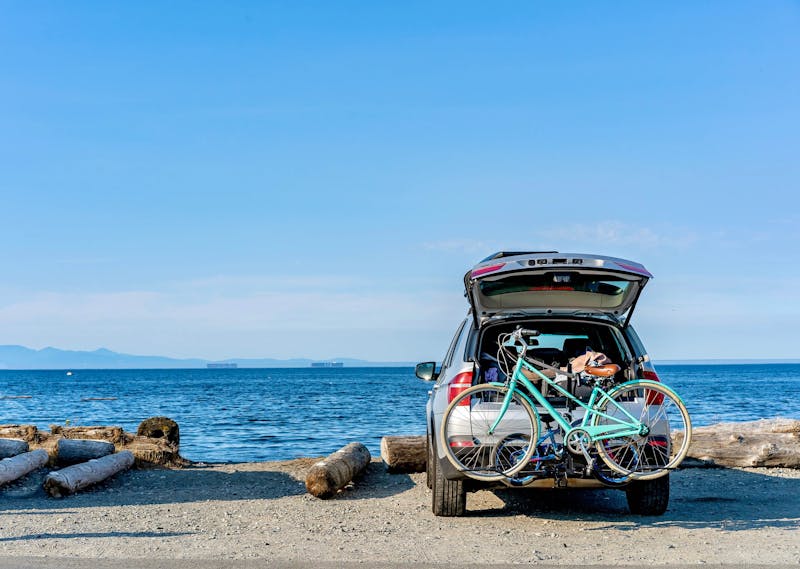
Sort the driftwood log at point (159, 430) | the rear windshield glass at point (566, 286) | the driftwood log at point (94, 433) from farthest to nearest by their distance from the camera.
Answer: the driftwood log at point (159, 430), the driftwood log at point (94, 433), the rear windshield glass at point (566, 286)

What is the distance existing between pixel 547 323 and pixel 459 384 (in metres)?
1.31

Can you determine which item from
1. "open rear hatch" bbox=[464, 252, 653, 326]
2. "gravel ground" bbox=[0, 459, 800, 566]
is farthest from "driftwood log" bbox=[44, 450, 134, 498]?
"open rear hatch" bbox=[464, 252, 653, 326]

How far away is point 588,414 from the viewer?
7.57 m

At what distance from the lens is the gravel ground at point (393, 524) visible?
688 centimetres

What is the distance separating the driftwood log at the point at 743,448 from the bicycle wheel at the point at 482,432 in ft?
19.0

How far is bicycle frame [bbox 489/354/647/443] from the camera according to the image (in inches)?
296

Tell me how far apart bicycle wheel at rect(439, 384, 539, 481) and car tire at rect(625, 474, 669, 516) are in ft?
4.65

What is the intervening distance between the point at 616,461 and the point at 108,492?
265 inches

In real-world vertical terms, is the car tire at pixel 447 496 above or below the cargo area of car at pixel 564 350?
below

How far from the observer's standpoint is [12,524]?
330 inches

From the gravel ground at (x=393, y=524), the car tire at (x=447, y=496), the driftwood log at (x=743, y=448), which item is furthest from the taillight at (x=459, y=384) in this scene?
the driftwood log at (x=743, y=448)

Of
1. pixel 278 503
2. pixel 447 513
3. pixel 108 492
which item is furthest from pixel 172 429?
pixel 447 513

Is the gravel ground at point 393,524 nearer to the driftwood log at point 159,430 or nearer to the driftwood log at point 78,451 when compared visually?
the driftwood log at point 78,451

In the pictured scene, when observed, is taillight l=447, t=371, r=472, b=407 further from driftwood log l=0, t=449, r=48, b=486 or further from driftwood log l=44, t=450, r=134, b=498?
driftwood log l=0, t=449, r=48, b=486
